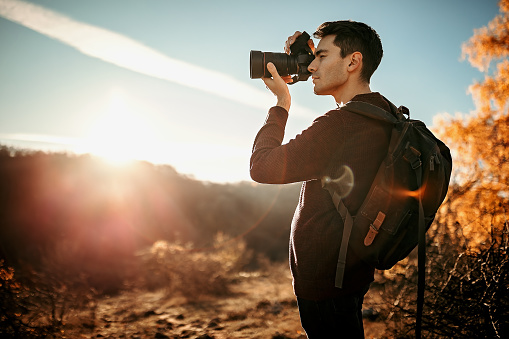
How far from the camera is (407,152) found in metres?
1.03

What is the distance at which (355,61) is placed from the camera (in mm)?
1299

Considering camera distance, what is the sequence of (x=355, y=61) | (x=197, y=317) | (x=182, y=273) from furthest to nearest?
(x=182, y=273) < (x=197, y=317) < (x=355, y=61)

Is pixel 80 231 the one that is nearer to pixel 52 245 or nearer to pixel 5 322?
pixel 52 245

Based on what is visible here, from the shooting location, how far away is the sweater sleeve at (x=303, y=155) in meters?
1.08

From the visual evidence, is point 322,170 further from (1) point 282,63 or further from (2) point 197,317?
(2) point 197,317

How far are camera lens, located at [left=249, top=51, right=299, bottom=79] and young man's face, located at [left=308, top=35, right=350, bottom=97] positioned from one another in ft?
0.39

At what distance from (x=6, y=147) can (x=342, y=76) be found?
14.5 meters

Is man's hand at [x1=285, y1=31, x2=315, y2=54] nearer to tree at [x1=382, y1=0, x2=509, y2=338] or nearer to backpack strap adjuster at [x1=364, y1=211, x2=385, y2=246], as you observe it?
backpack strap adjuster at [x1=364, y1=211, x2=385, y2=246]

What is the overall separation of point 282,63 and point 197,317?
15.2ft

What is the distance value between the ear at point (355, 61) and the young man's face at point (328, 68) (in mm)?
17

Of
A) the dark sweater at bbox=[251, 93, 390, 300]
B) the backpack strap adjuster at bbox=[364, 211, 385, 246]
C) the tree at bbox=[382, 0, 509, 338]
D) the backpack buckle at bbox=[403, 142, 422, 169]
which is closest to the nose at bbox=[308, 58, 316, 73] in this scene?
the dark sweater at bbox=[251, 93, 390, 300]

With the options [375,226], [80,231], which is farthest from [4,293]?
[80,231]

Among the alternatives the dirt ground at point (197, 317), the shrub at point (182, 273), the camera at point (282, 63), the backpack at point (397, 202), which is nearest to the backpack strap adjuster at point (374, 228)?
the backpack at point (397, 202)

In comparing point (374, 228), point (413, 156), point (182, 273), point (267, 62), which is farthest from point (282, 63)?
point (182, 273)
